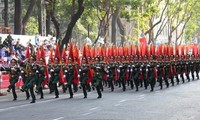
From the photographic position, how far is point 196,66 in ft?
104

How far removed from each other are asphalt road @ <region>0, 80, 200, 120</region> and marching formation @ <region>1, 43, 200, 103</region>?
2.52 ft

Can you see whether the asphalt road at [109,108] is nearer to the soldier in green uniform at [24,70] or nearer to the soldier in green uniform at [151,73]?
the soldier in green uniform at [24,70]

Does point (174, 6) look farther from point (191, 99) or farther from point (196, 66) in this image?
point (191, 99)

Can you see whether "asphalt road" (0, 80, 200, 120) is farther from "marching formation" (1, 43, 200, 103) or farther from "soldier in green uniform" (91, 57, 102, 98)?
"marching formation" (1, 43, 200, 103)

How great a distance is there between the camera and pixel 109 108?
50.0 feet

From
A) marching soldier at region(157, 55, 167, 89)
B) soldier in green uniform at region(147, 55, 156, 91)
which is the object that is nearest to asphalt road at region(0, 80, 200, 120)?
soldier in green uniform at region(147, 55, 156, 91)

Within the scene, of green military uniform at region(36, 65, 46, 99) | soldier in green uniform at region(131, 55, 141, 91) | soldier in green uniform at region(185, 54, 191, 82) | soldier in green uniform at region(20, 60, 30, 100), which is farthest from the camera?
soldier in green uniform at region(185, 54, 191, 82)

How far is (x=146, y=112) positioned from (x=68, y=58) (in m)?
6.51

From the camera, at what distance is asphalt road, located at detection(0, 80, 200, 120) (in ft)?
43.6

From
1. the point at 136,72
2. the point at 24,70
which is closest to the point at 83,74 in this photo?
the point at 24,70

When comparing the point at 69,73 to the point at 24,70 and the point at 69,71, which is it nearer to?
the point at 69,71

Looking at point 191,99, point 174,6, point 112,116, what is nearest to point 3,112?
point 112,116

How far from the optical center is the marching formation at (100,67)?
18.4 meters

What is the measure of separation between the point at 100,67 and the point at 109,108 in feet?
15.3
